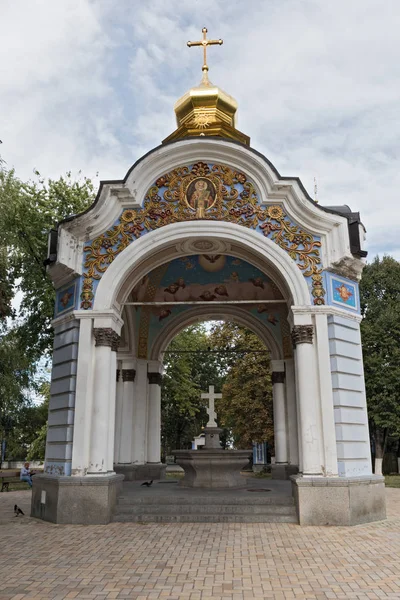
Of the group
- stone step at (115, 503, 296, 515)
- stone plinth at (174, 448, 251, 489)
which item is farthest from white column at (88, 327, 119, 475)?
stone plinth at (174, 448, 251, 489)

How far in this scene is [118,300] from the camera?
11.5m

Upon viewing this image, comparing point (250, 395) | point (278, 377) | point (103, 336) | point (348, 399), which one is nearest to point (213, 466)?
point (278, 377)

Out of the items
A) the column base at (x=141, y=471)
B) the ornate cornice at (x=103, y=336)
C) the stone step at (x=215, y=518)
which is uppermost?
the ornate cornice at (x=103, y=336)

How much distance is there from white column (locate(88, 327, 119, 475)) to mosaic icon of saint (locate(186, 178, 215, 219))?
127 inches

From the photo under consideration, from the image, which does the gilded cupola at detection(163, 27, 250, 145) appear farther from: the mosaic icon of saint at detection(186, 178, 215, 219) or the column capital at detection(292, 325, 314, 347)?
the column capital at detection(292, 325, 314, 347)

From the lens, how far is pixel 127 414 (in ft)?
48.8

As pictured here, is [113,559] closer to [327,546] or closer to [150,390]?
[327,546]

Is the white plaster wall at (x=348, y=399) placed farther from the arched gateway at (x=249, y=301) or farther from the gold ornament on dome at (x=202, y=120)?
the gold ornament on dome at (x=202, y=120)

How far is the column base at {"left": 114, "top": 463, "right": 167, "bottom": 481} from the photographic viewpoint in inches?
570

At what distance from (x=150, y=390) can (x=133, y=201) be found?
6.45 metres

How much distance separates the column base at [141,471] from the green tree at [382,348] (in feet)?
42.3

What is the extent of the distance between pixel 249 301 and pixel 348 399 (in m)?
2.96

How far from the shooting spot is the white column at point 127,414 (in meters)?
14.7

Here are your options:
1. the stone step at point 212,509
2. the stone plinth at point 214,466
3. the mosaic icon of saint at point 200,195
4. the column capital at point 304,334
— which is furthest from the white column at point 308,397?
the mosaic icon of saint at point 200,195
